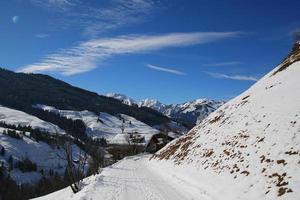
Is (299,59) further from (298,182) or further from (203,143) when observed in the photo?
(298,182)

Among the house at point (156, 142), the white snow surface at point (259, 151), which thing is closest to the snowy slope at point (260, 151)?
the white snow surface at point (259, 151)

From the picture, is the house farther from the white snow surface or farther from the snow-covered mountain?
the white snow surface

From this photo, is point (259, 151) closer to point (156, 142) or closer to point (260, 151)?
point (260, 151)

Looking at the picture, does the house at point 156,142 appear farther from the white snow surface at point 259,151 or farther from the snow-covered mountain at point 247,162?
the white snow surface at point 259,151

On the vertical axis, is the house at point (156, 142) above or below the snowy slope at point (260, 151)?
above

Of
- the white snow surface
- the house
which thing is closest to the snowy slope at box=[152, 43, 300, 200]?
the white snow surface

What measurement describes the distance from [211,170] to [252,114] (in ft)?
21.0

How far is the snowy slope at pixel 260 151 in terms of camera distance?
19078 mm

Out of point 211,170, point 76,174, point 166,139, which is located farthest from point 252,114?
point 166,139

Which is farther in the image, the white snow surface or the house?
the house

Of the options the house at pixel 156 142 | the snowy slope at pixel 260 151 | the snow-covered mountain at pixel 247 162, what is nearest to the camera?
the snowy slope at pixel 260 151

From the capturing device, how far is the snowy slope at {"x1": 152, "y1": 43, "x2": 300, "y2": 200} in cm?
1908

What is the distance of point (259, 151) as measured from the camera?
2381 cm

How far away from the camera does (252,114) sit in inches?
1268
